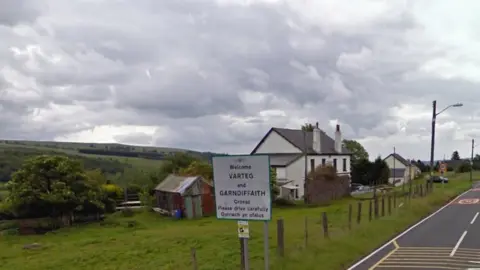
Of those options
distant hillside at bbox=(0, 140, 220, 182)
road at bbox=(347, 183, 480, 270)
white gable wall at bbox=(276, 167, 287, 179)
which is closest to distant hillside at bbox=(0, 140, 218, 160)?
distant hillside at bbox=(0, 140, 220, 182)

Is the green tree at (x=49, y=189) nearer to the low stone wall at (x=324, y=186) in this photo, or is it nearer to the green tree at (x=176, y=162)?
the green tree at (x=176, y=162)

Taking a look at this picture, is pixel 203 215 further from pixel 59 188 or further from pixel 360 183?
pixel 360 183

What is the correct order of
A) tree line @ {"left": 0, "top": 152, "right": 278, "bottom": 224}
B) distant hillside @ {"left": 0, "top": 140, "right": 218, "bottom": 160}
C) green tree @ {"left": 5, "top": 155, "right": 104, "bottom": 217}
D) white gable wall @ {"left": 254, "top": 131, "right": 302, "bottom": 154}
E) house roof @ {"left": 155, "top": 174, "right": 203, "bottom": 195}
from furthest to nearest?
1. distant hillside @ {"left": 0, "top": 140, "right": 218, "bottom": 160}
2. white gable wall @ {"left": 254, "top": 131, "right": 302, "bottom": 154}
3. house roof @ {"left": 155, "top": 174, "right": 203, "bottom": 195}
4. tree line @ {"left": 0, "top": 152, "right": 278, "bottom": 224}
5. green tree @ {"left": 5, "top": 155, "right": 104, "bottom": 217}

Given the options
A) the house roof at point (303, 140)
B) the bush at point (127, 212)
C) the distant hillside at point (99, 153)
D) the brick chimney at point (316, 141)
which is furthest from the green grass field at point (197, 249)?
the distant hillside at point (99, 153)

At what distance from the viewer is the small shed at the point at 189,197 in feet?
159

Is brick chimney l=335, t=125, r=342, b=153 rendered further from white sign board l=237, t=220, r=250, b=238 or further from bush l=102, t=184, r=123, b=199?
white sign board l=237, t=220, r=250, b=238

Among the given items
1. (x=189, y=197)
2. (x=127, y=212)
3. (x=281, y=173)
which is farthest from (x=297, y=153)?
(x=127, y=212)

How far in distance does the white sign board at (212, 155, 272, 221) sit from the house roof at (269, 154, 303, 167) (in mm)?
49925

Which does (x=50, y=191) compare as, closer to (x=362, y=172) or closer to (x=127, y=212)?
(x=127, y=212)

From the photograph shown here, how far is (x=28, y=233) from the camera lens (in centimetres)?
4041

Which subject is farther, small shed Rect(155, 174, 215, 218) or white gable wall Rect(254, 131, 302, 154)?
white gable wall Rect(254, 131, 302, 154)

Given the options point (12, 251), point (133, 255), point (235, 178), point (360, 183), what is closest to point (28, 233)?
point (12, 251)

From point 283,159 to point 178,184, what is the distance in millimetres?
17210

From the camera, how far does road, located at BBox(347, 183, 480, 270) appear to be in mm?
16781
